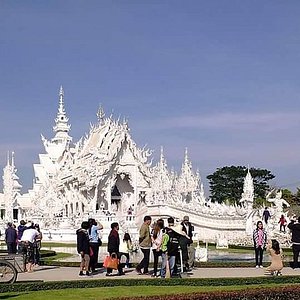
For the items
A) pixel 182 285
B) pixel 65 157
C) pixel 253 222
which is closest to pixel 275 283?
pixel 182 285

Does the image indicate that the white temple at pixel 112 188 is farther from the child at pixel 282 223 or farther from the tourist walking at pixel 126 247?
the tourist walking at pixel 126 247

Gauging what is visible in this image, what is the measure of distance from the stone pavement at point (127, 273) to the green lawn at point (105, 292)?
2.48 meters

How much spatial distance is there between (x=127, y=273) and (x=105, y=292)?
4.71 m

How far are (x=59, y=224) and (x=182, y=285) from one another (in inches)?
1356

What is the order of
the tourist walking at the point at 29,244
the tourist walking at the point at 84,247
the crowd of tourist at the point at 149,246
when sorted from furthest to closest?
1. the tourist walking at the point at 29,244
2. the tourist walking at the point at 84,247
3. the crowd of tourist at the point at 149,246

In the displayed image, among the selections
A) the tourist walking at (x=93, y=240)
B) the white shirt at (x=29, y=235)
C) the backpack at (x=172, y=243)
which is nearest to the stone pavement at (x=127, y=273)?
the tourist walking at (x=93, y=240)

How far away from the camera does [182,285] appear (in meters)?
16.4

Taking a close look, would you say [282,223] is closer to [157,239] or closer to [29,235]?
[29,235]

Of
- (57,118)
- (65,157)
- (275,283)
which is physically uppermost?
(57,118)

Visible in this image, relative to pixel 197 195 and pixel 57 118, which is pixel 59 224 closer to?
pixel 197 195

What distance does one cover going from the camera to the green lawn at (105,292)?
567 inches

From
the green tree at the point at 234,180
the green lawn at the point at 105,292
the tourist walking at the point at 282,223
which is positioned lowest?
the green lawn at the point at 105,292

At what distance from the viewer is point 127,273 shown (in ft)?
65.2

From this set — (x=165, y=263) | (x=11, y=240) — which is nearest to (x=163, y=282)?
(x=165, y=263)
